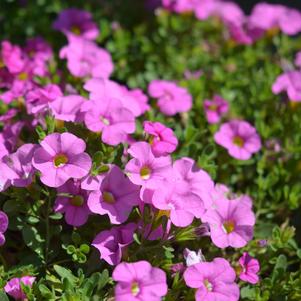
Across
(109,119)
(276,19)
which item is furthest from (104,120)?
(276,19)

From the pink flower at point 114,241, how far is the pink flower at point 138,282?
0.15 m

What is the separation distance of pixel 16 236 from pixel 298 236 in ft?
3.45

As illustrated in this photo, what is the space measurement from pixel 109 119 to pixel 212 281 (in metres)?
0.63

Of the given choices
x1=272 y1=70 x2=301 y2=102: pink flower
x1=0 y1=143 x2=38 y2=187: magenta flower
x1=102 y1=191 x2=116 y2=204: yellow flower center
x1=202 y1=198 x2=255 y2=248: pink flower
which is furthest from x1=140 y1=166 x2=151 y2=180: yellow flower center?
x1=272 y1=70 x2=301 y2=102: pink flower

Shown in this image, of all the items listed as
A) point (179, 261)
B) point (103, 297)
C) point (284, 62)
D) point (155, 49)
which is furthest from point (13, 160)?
point (284, 62)

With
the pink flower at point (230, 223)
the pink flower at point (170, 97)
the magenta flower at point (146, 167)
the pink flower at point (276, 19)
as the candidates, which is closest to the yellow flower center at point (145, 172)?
the magenta flower at point (146, 167)

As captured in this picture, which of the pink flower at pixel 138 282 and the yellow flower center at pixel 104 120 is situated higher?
the yellow flower center at pixel 104 120

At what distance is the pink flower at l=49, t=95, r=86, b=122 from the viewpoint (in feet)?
5.97

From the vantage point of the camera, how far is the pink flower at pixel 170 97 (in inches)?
88.7

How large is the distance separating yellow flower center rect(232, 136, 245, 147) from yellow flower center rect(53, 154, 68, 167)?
2.58 feet

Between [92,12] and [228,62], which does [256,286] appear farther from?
[92,12]

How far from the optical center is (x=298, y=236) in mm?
2094

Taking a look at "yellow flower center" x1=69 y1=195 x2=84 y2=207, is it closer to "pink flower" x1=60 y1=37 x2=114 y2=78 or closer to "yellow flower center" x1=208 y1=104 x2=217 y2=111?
"pink flower" x1=60 y1=37 x2=114 y2=78

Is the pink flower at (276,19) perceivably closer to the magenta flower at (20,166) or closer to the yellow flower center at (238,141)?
the yellow flower center at (238,141)
